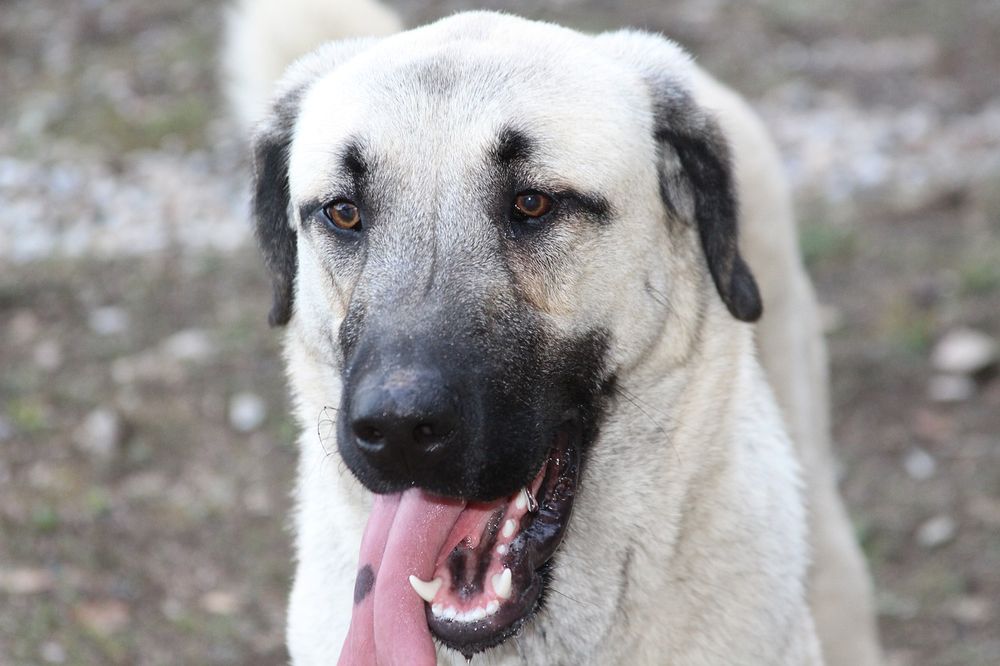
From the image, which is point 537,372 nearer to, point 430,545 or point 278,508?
point 430,545

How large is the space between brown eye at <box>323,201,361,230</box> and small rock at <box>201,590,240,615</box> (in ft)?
6.08

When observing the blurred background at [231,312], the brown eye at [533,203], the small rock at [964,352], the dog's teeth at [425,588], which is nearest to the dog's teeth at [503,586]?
the dog's teeth at [425,588]

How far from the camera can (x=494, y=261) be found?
7.72 ft

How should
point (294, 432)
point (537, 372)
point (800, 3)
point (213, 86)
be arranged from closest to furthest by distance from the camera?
point (537, 372) → point (294, 432) → point (213, 86) → point (800, 3)

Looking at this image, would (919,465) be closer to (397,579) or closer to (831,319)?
(831,319)

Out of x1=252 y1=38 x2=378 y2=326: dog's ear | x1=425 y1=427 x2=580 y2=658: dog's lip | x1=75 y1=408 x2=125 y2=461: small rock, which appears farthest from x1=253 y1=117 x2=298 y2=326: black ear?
x1=75 y1=408 x2=125 y2=461: small rock

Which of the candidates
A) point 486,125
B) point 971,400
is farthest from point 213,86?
point 486,125

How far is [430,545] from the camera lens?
233 centimetres

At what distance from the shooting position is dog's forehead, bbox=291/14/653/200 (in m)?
2.37

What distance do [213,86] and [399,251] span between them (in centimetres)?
548

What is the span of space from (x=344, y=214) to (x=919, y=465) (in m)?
2.77

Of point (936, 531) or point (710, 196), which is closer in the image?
point (710, 196)

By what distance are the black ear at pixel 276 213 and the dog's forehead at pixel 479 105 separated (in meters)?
0.20

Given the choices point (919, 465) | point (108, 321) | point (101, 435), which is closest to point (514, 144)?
point (919, 465)
